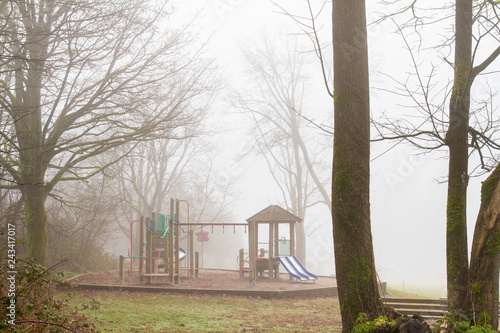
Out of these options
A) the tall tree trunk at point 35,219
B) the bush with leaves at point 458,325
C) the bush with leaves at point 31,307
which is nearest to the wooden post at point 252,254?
the tall tree trunk at point 35,219

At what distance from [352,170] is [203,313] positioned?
5552 millimetres

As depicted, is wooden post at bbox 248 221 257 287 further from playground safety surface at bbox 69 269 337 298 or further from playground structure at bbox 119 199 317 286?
playground safety surface at bbox 69 269 337 298

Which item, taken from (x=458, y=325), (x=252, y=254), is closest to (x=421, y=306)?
(x=458, y=325)

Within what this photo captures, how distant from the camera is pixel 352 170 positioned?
466 centimetres

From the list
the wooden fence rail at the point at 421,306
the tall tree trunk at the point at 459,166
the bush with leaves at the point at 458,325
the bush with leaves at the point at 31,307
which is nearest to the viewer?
the bush with leaves at the point at 458,325

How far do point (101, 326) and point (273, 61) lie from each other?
2259 centimetres

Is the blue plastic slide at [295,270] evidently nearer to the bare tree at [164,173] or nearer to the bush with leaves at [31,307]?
the bare tree at [164,173]

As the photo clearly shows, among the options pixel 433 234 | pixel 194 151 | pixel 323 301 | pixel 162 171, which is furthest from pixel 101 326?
pixel 433 234

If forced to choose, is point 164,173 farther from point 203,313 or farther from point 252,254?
point 203,313

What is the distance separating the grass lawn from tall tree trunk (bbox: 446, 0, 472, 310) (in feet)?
9.31

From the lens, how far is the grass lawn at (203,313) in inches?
289

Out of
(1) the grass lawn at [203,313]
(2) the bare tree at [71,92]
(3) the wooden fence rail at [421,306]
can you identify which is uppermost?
(2) the bare tree at [71,92]

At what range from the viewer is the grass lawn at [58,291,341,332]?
7344mm

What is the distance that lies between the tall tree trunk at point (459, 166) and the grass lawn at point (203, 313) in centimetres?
284
